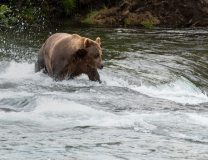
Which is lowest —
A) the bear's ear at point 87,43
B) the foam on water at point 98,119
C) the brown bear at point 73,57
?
the foam on water at point 98,119

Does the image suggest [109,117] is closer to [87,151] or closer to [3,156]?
[87,151]

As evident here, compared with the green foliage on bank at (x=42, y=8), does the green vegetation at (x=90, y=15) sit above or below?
A: below

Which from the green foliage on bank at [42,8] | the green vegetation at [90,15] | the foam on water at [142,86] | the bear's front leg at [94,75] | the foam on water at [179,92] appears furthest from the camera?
the green foliage on bank at [42,8]

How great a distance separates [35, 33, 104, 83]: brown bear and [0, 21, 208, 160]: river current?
0.24 metres

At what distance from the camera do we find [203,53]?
30.9 ft

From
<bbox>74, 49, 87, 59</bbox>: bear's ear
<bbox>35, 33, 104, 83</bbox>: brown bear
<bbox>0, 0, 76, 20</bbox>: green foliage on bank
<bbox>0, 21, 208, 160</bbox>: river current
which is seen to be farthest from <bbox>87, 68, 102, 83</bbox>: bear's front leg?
<bbox>0, 0, 76, 20</bbox>: green foliage on bank

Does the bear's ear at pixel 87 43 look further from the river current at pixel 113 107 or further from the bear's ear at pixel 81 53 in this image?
the river current at pixel 113 107

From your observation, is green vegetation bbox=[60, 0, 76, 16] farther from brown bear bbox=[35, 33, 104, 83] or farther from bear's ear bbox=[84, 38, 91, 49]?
bear's ear bbox=[84, 38, 91, 49]

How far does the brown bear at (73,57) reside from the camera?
19.2ft

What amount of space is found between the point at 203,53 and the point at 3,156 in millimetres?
8321

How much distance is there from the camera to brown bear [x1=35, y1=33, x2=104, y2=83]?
5844 millimetres

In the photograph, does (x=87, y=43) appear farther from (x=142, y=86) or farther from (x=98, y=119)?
(x=98, y=119)

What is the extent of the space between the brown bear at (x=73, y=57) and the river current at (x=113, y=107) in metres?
0.24

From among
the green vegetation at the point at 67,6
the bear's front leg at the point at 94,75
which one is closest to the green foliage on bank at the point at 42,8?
the green vegetation at the point at 67,6
